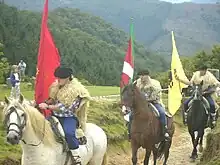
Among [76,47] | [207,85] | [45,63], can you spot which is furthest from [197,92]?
[76,47]

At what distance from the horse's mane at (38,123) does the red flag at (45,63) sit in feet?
2.27

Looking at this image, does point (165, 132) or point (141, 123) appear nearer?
point (141, 123)

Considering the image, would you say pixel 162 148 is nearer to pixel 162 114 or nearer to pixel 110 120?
pixel 162 114

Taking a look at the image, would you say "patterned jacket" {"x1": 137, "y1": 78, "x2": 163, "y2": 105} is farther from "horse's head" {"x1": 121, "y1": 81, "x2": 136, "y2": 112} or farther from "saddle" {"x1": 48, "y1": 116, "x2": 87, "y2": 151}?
"saddle" {"x1": 48, "y1": 116, "x2": 87, "y2": 151}

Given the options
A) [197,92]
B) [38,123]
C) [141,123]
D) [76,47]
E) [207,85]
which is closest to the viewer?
[38,123]

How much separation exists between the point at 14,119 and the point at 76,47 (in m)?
84.3

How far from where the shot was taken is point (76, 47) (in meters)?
90.1

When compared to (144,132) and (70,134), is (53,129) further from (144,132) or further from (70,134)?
(144,132)

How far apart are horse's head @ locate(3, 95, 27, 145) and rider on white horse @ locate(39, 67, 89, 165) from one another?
3.05 feet

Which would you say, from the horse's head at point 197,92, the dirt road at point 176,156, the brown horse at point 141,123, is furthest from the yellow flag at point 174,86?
the brown horse at point 141,123

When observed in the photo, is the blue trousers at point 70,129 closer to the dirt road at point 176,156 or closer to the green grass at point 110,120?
the dirt road at point 176,156

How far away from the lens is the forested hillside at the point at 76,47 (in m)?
61.8

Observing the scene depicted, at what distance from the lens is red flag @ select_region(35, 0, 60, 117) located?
24.8ft

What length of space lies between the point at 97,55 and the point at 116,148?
3200 inches
